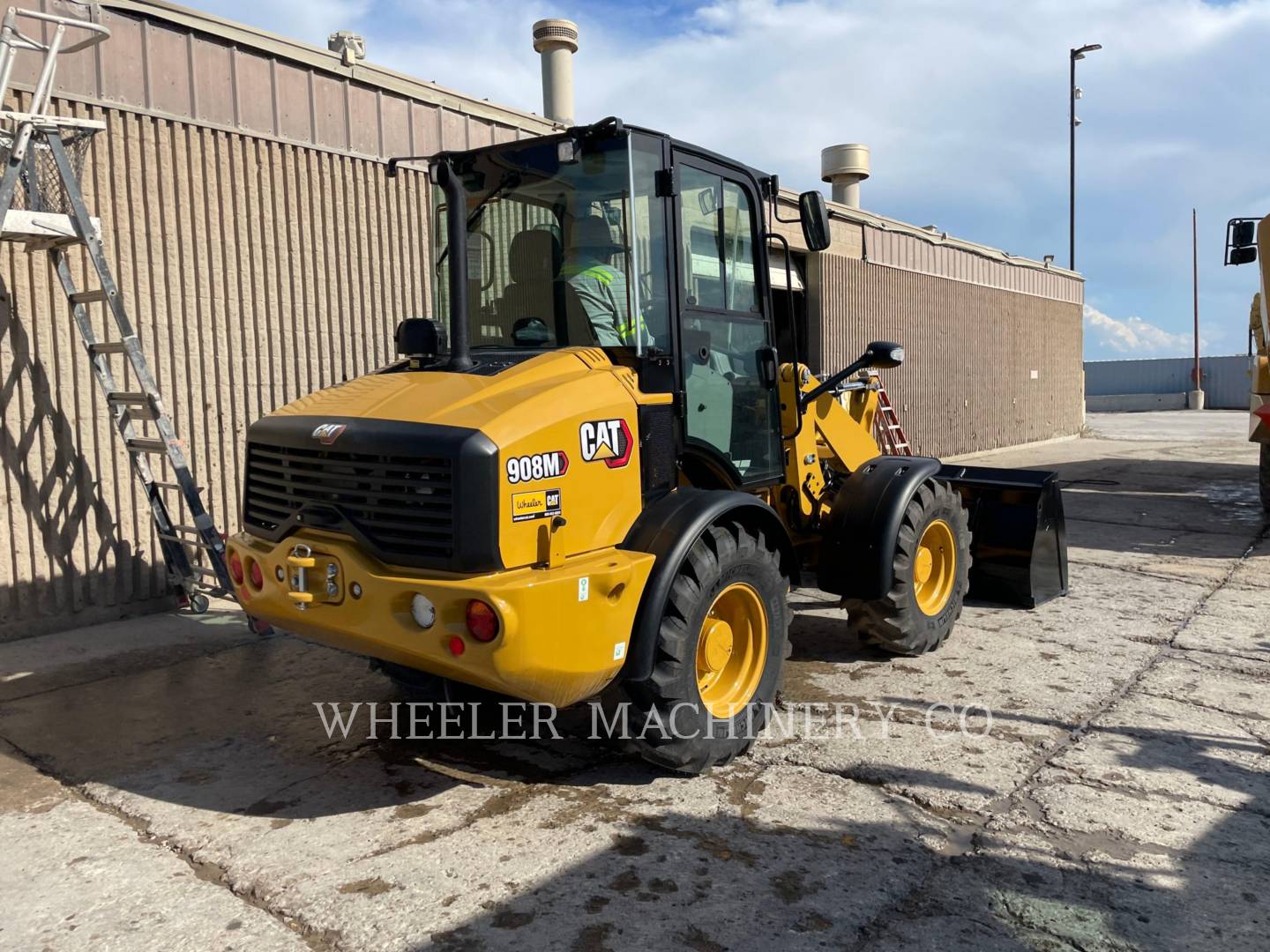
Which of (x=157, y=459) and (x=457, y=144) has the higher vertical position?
(x=457, y=144)

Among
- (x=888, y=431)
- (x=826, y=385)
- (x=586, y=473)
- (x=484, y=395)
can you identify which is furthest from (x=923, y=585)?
(x=484, y=395)

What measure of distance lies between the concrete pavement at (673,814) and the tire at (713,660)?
0.63ft

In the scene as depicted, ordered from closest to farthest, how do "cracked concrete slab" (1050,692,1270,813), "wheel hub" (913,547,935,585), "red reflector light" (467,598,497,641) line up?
"red reflector light" (467,598,497,641) → "cracked concrete slab" (1050,692,1270,813) → "wheel hub" (913,547,935,585)

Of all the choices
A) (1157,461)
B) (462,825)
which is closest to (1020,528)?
(462,825)

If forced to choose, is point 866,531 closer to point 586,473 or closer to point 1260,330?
point 586,473

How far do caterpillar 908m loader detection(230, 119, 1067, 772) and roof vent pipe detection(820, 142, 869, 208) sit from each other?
35.3 ft

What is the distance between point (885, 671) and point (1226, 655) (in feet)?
6.58

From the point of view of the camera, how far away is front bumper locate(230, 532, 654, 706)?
3.26 meters

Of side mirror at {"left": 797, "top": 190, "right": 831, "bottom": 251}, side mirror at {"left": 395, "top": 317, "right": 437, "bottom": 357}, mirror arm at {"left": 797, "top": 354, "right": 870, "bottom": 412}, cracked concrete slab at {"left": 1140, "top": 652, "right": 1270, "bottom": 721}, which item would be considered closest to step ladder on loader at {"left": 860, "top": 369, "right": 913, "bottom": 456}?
mirror arm at {"left": 797, "top": 354, "right": 870, "bottom": 412}

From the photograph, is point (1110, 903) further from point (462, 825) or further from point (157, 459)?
point (157, 459)

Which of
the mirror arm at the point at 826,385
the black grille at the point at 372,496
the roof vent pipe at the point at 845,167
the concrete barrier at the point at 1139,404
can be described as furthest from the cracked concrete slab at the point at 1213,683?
the concrete barrier at the point at 1139,404

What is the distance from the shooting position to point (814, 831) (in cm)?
353

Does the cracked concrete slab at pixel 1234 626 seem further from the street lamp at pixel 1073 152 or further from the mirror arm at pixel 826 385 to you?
the street lamp at pixel 1073 152

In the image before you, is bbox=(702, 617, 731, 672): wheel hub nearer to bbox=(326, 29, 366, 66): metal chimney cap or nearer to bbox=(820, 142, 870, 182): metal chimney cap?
bbox=(326, 29, 366, 66): metal chimney cap
